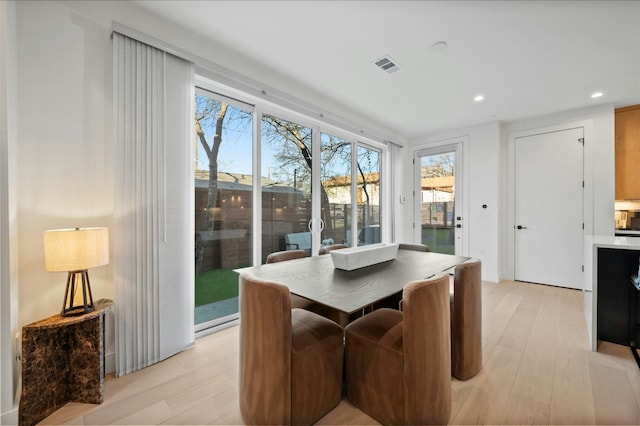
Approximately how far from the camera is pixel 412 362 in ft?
4.33

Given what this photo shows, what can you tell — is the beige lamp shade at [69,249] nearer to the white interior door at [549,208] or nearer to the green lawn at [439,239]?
the green lawn at [439,239]

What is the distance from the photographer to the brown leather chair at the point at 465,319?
177 cm

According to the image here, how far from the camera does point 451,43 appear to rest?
234 centimetres

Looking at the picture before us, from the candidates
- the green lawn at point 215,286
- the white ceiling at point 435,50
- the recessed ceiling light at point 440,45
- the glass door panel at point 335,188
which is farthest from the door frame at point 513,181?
the green lawn at point 215,286

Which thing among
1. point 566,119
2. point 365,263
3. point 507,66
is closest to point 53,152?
point 365,263

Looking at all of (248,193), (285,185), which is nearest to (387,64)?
(285,185)

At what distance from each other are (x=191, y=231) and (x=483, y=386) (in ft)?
8.32

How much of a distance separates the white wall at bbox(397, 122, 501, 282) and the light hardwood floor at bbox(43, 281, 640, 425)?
192 cm

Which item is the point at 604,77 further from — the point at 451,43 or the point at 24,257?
the point at 24,257

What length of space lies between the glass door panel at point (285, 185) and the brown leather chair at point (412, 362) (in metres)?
1.90

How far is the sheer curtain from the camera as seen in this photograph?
6.35ft

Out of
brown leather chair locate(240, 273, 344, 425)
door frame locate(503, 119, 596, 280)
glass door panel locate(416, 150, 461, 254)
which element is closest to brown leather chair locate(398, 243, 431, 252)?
brown leather chair locate(240, 273, 344, 425)

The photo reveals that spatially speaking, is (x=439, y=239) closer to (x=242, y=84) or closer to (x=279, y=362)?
(x=242, y=84)

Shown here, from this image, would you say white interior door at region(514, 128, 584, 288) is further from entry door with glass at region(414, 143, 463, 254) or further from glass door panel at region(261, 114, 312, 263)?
glass door panel at region(261, 114, 312, 263)
